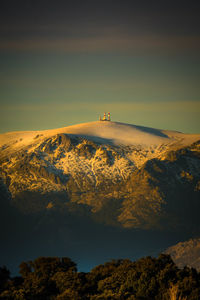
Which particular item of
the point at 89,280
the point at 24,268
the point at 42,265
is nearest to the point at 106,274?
the point at 89,280

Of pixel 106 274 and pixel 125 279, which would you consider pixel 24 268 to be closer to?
pixel 106 274

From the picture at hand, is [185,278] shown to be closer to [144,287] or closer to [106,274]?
[144,287]

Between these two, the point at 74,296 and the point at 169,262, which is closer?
the point at 74,296

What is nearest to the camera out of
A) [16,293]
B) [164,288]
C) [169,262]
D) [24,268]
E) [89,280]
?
[16,293]

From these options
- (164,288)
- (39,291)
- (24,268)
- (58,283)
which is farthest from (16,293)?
(24,268)

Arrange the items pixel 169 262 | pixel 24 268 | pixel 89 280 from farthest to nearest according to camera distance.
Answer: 1. pixel 24 268
2. pixel 169 262
3. pixel 89 280

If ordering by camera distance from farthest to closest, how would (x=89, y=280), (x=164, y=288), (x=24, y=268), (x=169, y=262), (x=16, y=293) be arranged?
(x=24, y=268) < (x=169, y=262) < (x=89, y=280) < (x=164, y=288) < (x=16, y=293)
